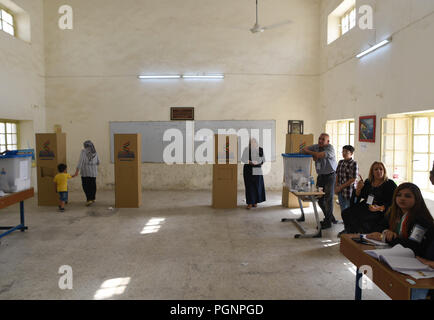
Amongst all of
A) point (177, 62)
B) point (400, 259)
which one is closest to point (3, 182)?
point (400, 259)

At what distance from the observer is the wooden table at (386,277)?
1887 mm

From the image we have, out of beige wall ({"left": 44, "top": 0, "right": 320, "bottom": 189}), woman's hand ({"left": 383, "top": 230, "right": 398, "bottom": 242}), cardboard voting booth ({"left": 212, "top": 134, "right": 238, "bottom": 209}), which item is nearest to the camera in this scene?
woman's hand ({"left": 383, "top": 230, "right": 398, "bottom": 242})

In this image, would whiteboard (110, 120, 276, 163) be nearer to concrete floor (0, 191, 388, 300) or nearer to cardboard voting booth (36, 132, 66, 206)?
cardboard voting booth (36, 132, 66, 206)

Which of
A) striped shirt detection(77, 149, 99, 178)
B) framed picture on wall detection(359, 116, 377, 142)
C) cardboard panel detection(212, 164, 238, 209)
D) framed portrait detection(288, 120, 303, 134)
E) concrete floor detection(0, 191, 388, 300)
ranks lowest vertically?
concrete floor detection(0, 191, 388, 300)

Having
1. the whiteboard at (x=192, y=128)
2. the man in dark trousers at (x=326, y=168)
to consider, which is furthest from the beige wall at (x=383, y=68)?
the whiteboard at (x=192, y=128)

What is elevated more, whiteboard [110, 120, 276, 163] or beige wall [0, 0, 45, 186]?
beige wall [0, 0, 45, 186]

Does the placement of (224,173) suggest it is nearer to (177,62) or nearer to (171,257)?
(171,257)

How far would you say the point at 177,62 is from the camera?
874cm

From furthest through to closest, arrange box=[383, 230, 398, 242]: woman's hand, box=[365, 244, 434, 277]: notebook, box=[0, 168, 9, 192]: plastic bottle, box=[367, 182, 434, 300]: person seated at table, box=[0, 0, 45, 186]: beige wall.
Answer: box=[0, 0, 45, 186]: beige wall < box=[0, 168, 9, 192]: plastic bottle < box=[383, 230, 398, 242]: woman's hand < box=[367, 182, 434, 300]: person seated at table < box=[365, 244, 434, 277]: notebook

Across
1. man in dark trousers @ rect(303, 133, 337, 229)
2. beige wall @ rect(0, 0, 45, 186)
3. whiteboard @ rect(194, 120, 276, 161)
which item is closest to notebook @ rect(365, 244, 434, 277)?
man in dark trousers @ rect(303, 133, 337, 229)

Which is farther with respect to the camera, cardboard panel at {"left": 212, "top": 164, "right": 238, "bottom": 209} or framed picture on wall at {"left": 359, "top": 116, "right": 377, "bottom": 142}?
cardboard panel at {"left": 212, "top": 164, "right": 238, "bottom": 209}

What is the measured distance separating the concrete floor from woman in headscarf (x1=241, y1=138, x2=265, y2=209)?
0.36 metres

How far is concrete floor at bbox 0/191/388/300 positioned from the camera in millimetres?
3232

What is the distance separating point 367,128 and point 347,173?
1.62 m
